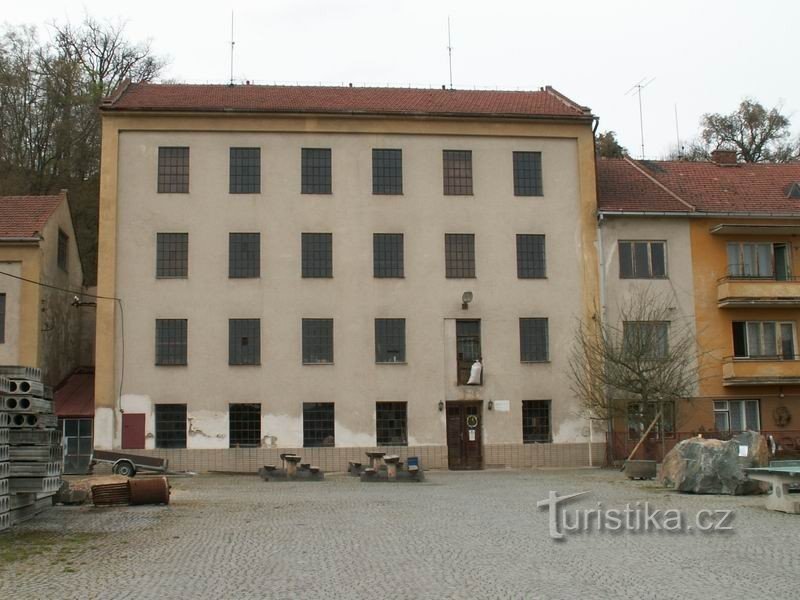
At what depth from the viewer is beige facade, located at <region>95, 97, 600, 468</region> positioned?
3384 cm

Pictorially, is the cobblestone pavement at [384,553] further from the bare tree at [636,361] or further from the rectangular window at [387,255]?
the rectangular window at [387,255]

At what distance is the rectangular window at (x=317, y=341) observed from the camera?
3438cm

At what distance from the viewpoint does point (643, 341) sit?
32.0m

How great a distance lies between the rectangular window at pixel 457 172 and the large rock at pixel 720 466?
15.7m

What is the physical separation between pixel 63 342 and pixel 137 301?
206 inches

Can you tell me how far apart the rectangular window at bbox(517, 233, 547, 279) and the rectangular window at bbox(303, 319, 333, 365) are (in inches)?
302

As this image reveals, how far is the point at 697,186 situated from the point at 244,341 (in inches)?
782

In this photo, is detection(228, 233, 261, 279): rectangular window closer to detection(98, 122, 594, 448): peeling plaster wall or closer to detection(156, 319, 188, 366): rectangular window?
detection(98, 122, 594, 448): peeling plaster wall

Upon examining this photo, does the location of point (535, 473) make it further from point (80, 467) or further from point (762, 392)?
point (80, 467)

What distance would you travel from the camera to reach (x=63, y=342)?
37156 mm

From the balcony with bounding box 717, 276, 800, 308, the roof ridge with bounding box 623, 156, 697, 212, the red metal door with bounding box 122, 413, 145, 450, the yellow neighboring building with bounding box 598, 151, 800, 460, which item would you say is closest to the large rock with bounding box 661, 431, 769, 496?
the yellow neighboring building with bounding box 598, 151, 800, 460

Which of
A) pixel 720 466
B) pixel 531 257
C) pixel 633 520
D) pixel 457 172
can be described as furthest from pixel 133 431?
pixel 633 520

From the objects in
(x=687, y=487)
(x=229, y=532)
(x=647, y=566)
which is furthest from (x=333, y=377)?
(x=647, y=566)

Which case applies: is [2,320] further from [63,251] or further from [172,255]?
[172,255]
